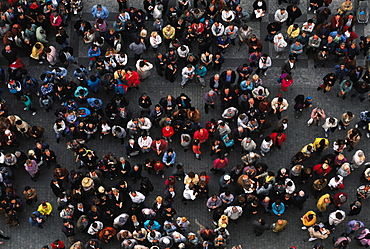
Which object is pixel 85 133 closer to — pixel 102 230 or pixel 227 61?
pixel 102 230

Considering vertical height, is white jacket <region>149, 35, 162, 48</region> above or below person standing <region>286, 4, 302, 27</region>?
below

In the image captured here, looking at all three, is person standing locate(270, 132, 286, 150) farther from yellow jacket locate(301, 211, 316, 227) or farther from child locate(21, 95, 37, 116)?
child locate(21, 95, 37, 116)

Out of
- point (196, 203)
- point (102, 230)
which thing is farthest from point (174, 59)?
point (102, 230)

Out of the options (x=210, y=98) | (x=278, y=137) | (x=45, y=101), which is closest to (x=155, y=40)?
(x=210, y=98)

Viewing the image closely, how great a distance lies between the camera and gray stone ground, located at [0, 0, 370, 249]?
66.6ft

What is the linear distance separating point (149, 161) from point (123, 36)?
6605mm

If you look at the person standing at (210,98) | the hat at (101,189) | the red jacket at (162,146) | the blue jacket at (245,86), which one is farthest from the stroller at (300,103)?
the hat at (101,189)

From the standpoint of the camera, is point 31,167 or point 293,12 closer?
point 31,167

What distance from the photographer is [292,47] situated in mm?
22438

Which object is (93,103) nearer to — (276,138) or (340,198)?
(276,138)

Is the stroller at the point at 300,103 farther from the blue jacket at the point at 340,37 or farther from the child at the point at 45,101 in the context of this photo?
the child at the point at 45,101

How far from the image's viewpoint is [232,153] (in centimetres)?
2161

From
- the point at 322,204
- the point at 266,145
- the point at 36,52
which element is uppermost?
the point at 36,52

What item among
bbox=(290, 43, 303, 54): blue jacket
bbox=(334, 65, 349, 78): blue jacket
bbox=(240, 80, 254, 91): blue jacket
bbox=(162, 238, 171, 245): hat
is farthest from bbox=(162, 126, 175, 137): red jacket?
bbox=(334, 65, 349, 78): blue jacket
